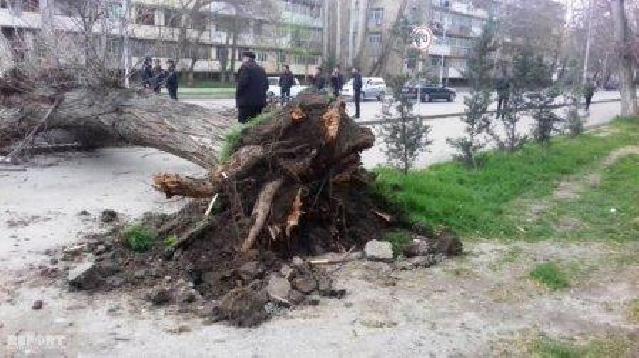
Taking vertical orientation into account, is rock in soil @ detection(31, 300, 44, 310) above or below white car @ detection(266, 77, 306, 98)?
below

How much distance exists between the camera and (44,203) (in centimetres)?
811

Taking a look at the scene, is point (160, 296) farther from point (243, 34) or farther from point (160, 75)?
point (243, 34)

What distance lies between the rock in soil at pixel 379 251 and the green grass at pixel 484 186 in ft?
3.52

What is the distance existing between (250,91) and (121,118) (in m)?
2.18

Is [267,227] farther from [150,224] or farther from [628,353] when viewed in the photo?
[628,353]

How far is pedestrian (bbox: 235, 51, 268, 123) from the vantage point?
32.4 feet

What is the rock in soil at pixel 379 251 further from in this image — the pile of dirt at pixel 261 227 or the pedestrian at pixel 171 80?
the pedestrian at pixel 171 80

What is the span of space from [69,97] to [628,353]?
372 inches

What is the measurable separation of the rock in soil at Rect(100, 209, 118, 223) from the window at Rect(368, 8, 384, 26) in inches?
2112

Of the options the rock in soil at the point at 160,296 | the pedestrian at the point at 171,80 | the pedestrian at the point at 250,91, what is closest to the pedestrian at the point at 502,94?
the pedestrian at the point at 250,91

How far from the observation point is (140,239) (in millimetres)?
5941

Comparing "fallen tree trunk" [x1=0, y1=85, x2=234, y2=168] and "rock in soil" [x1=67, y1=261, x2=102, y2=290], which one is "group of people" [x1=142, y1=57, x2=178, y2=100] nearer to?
"fallen tree trunk" [x1=0, y1=85, x2=234, y2=168]

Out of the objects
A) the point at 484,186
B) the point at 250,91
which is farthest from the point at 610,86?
the point at 250,91

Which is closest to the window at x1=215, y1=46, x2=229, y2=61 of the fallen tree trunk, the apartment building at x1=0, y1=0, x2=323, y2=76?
the apartment building at x1=0, y1=0, x2=323, y2=76
